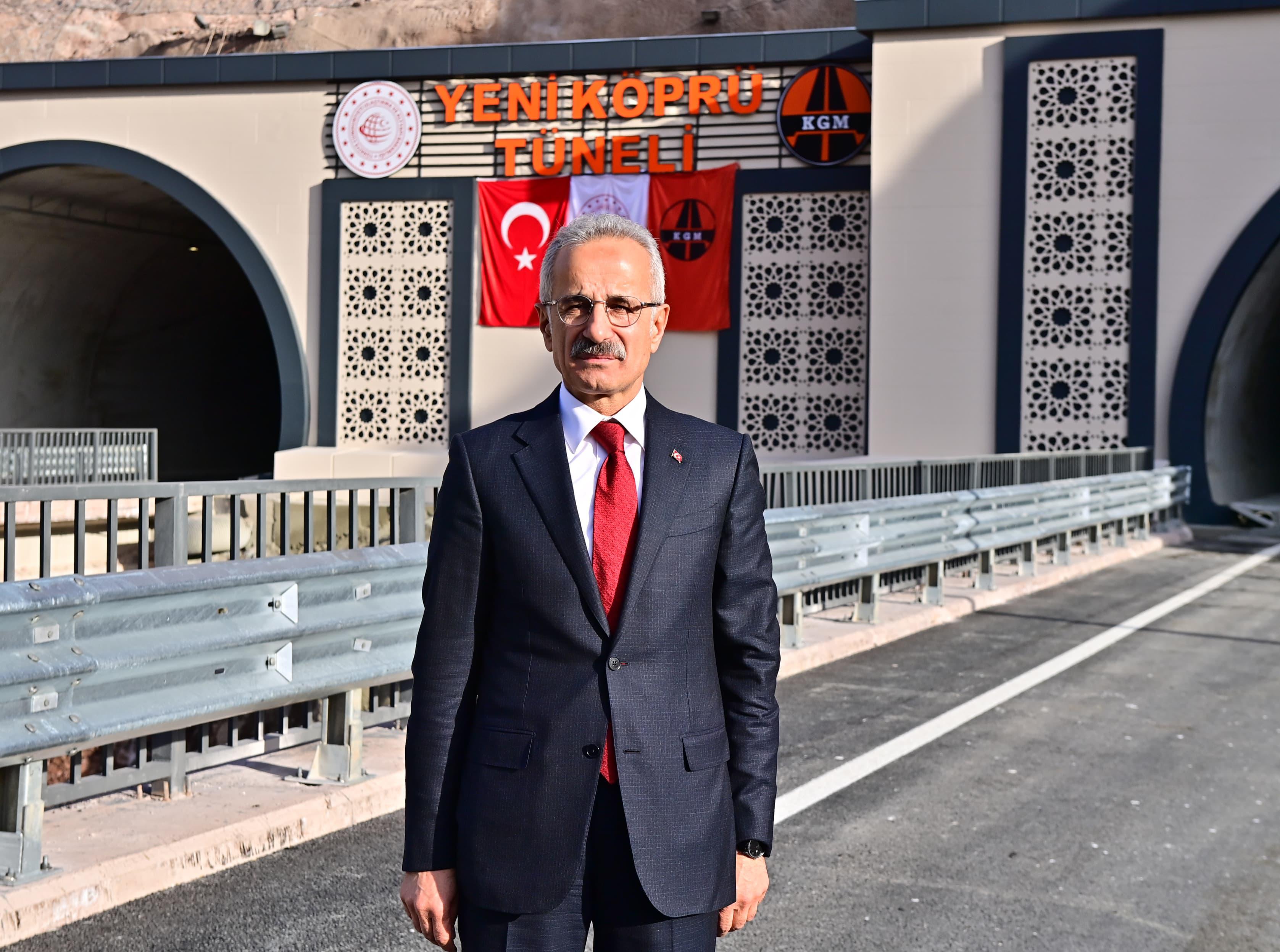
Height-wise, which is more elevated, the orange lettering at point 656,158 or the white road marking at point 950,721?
the orange lettering at point 656,158

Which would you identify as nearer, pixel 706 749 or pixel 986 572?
pixel 706 749

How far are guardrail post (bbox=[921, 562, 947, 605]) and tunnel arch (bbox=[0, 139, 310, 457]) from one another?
17777 mm

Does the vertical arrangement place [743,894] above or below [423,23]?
below

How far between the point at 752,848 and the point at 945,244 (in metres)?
23.9

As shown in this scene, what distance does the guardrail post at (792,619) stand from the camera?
33.2 feet

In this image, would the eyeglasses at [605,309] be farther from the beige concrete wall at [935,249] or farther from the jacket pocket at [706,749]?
the beige concrete wall at [935,249]

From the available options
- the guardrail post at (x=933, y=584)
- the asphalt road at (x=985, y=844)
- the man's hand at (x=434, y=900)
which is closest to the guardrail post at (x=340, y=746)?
the asphalt road at (x=985, y=844)

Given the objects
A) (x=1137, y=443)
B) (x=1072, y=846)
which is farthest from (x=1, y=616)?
(x=1137, y=443)

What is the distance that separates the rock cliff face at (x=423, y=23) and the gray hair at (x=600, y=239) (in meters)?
36.7

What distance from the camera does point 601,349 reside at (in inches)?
104

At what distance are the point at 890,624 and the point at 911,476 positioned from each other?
2.47m

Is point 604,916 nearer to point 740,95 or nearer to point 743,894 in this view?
point 743,894

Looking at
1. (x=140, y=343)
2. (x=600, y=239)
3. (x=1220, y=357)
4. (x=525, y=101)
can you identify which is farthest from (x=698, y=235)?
(x=600, y=239)

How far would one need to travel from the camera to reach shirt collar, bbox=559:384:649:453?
2662mm
